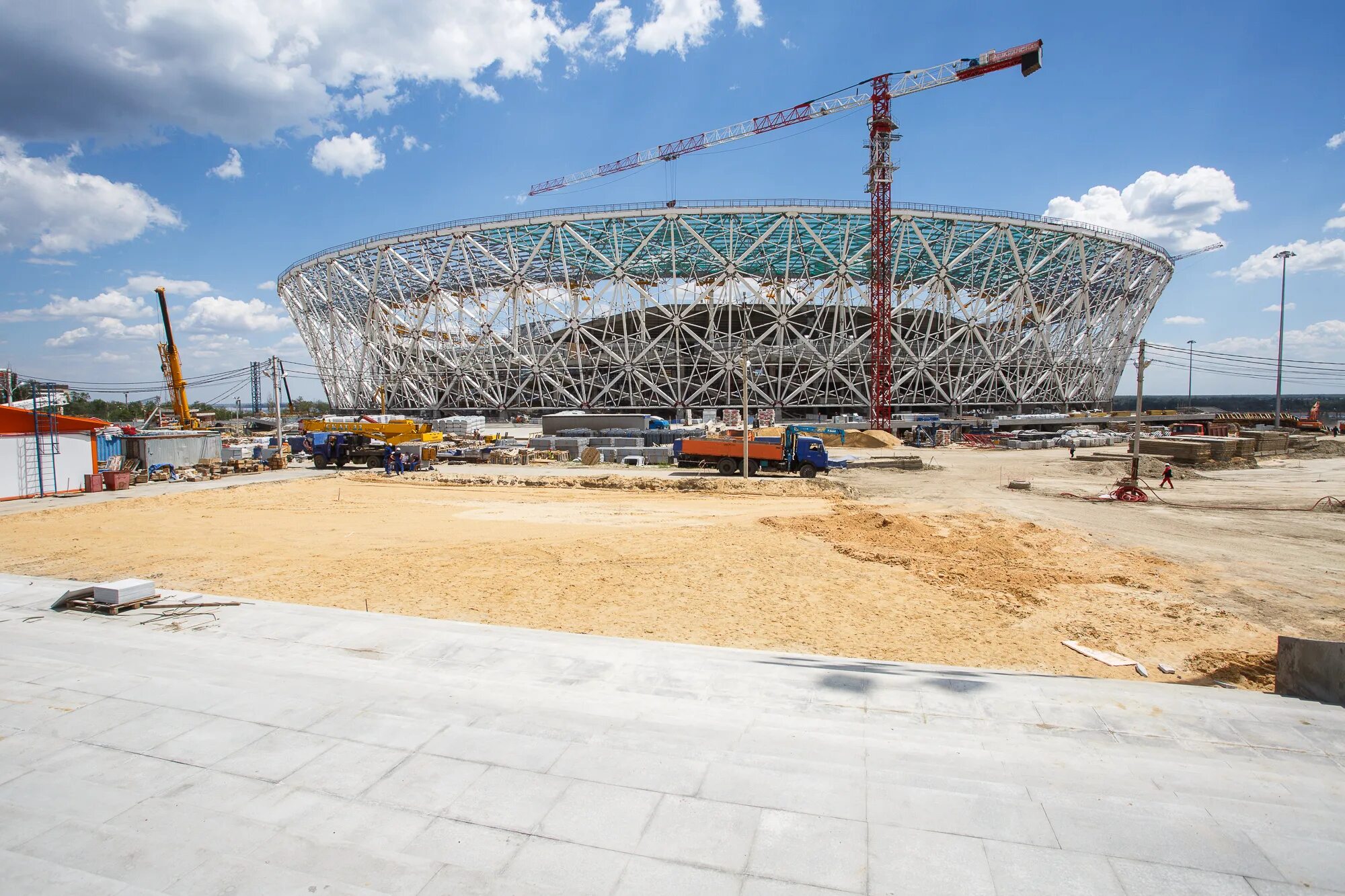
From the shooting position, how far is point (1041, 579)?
9.45 metres

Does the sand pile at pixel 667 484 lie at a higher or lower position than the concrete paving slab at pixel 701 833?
lower

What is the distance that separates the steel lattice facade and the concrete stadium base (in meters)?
46.1

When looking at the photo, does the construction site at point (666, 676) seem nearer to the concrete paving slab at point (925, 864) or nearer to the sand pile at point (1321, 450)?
the concrete paving slab at point (925, 864)

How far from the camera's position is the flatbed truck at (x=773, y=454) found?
2228 cm

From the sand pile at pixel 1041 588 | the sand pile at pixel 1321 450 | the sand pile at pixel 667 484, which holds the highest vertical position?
the sand pile at pixel 1321 450

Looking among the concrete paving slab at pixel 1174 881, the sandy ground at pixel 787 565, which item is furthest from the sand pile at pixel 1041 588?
the concrete paving slab at pixel 1174 881

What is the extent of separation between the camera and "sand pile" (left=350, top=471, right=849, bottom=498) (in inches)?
754

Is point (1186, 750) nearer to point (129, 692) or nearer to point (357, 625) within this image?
point (357, 625)

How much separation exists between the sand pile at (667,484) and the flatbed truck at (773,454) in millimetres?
753

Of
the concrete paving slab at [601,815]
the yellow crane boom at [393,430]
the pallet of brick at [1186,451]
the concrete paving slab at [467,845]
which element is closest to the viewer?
the concrete paving slab at [467,845]

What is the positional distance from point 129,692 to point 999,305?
59350 mm

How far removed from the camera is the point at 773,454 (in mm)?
22250

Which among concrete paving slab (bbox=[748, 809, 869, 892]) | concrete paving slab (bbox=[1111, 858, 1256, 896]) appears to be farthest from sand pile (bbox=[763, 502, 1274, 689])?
concrete paving slab (bbox=[748, 809, 869, 892])

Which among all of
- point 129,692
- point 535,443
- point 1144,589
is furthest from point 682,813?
point 535,443
